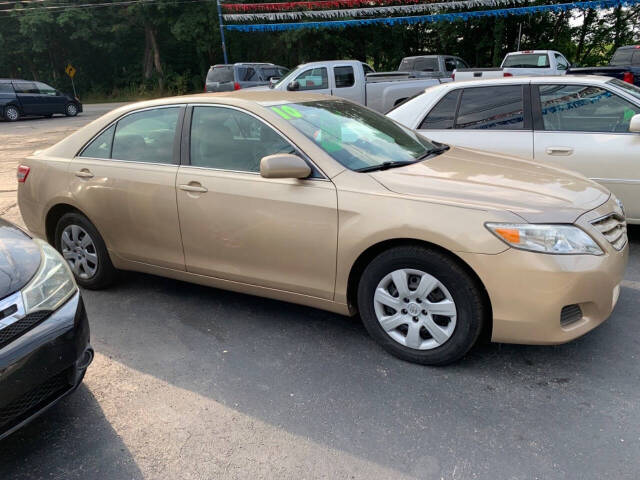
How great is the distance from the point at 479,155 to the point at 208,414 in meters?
2.58

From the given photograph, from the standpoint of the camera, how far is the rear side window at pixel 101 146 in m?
4.16

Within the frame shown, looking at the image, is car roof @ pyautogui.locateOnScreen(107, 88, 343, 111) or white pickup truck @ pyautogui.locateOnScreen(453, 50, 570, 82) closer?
car roof @ pyautogui.locateOnScreen(107, 88, 343, 111)

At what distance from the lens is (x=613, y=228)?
3.10 m

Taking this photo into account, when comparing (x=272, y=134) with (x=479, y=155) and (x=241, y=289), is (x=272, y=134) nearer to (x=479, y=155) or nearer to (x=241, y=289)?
(x=241, y=289)

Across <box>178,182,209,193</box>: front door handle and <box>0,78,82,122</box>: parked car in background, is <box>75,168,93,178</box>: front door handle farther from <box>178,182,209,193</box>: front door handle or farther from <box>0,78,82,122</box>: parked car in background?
<box>0,78,82,122</box>: parked car in background

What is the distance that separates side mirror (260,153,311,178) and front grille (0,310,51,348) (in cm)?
140

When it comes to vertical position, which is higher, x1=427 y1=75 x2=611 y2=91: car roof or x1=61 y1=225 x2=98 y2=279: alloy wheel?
x1=427 y1=75 x2=611 y2=91: car roof

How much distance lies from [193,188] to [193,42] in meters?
36.5

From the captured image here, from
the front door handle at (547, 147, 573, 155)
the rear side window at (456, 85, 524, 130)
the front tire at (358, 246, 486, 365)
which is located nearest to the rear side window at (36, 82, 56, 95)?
the rear side window at (456, 85, 524, 130)

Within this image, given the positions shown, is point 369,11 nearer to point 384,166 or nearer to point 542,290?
point 384,166

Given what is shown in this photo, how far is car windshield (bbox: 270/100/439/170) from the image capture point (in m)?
3.40

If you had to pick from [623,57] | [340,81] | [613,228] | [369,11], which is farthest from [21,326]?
[369,11]

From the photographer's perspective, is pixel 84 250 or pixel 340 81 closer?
pixel 84 250

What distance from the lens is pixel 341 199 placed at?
3113 mm
